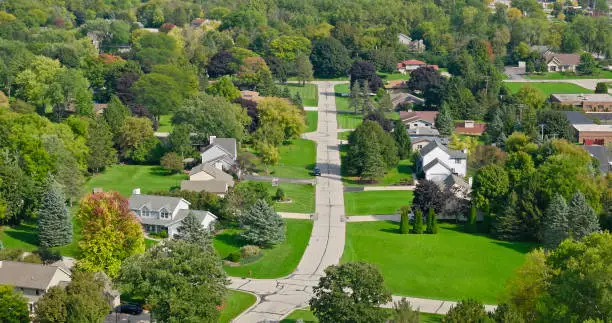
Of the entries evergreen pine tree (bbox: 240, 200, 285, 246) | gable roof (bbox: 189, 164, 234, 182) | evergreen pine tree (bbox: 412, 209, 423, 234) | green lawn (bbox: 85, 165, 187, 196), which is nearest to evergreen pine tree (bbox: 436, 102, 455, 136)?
gable roof (bbox: 189, 164, 234, 182)

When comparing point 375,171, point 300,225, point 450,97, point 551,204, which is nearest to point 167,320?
point 300,225

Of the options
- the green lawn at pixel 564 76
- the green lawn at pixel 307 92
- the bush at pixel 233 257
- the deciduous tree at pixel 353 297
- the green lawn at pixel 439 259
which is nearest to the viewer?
the deciduous tree at pixel 353 297

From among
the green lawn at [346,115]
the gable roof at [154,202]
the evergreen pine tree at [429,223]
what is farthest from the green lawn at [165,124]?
the evergreen pine tree at [429,223]

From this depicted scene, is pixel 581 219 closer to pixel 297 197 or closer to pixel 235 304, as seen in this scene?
pixel 297 197

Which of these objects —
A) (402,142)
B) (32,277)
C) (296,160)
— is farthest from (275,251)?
(402,142)

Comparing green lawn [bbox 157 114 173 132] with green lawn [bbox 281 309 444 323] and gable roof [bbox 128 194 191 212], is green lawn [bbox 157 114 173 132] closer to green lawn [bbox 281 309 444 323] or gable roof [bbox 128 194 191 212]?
gable roof [bbox 128 194 191 212]

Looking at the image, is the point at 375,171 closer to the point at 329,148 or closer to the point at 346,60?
the point at 329,148

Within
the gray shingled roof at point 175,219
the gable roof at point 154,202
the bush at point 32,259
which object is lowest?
the gray shingled roof at point 175,219

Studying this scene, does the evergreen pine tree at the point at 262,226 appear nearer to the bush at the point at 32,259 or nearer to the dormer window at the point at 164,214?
→ the dormer window at the point at 164,214
